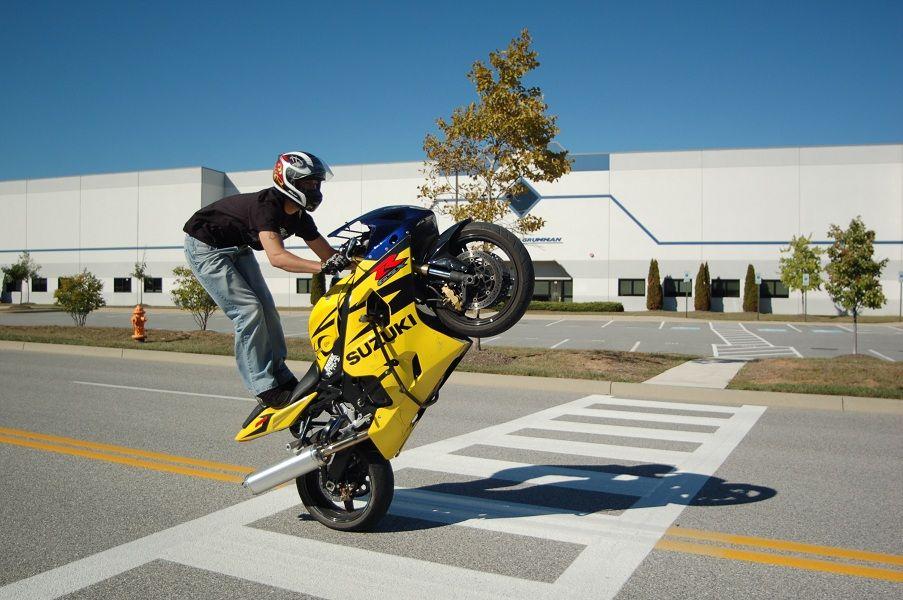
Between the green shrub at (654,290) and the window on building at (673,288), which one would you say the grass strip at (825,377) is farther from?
the window on building at (673,288)

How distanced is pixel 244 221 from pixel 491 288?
1694mm

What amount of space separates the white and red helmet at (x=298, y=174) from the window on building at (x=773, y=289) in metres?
46.4

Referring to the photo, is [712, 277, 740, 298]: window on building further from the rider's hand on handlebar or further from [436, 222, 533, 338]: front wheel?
the rider's hand on handlebar

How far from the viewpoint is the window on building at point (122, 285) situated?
5778 centimetres

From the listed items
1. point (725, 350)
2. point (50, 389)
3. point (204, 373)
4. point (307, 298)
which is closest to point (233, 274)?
point (50, 389)

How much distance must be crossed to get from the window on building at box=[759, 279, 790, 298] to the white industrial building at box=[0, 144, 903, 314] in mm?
89

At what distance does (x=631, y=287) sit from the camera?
4809cm

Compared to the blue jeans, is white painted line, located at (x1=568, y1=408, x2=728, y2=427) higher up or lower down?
lower down

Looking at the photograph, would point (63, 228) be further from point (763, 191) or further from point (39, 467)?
point (39, 467)

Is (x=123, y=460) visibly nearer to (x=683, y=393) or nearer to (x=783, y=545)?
(x=783, y=545)

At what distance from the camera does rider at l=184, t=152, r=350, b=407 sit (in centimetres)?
467

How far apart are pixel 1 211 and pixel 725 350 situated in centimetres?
6169

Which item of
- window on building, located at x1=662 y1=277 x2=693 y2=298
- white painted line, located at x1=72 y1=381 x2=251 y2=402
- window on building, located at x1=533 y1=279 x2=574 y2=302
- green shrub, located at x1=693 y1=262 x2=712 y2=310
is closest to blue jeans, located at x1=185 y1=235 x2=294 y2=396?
white painted line, located at x1=72 y1=381 x2=251 y2=402

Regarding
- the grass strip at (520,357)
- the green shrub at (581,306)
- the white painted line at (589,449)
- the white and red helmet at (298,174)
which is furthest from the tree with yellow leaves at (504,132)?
the green shrub at (581,306)
